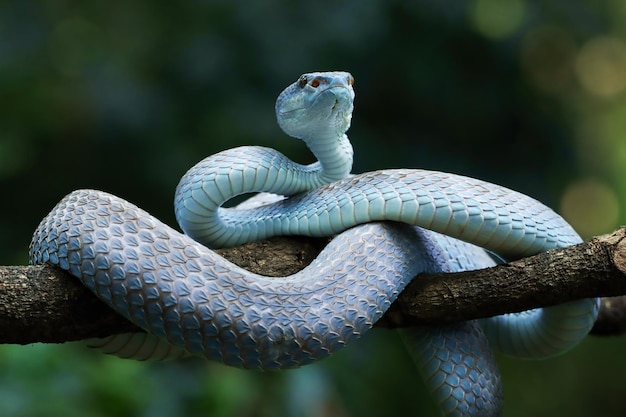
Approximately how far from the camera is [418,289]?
3178 millimetres

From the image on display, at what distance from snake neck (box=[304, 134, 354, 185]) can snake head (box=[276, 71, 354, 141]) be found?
0.10 feet

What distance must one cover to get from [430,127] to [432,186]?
4.48 m

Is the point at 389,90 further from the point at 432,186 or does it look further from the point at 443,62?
the point at 432,186

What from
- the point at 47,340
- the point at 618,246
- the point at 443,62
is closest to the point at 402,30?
the point at 443,62

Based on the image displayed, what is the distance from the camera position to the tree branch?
2750 millimetres

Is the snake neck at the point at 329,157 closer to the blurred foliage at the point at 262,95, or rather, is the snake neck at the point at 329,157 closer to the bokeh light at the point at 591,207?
the blurred foliage at the point at 262,95

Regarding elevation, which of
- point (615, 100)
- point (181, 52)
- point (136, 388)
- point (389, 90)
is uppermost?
point (181, 52)

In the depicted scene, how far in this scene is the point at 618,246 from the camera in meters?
2.85

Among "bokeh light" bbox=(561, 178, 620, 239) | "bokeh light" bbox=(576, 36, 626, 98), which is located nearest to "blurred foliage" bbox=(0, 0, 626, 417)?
"bokeh light" bbox=(561, 178, 620, 239)

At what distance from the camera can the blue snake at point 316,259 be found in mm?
2645

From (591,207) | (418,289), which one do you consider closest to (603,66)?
(591,207)

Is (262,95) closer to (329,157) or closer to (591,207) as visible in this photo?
(329,157)

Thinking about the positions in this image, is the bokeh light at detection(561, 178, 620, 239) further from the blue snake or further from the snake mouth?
the snake mouth

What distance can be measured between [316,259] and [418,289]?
1.56 feet
